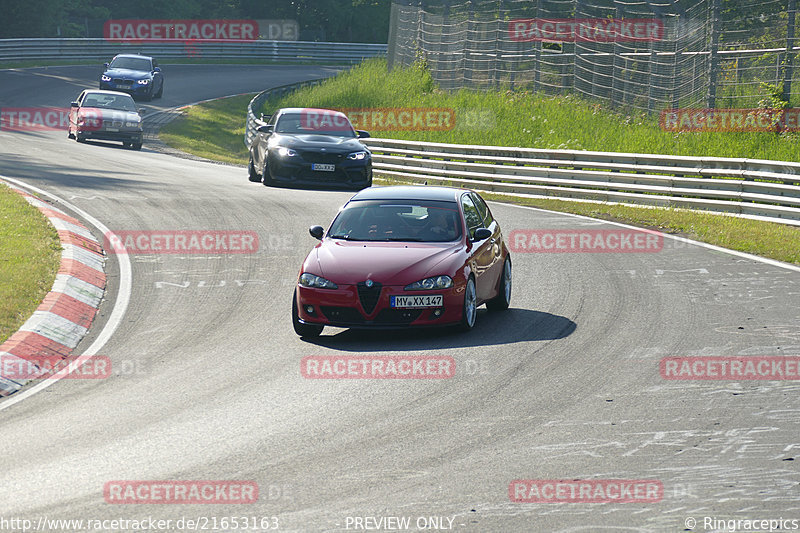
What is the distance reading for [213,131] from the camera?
4247 centimetres

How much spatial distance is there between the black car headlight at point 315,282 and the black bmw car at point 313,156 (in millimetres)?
11684

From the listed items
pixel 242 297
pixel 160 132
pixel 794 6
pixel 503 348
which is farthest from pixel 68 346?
pixel 160 132

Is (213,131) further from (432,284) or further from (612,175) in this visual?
(432,284)

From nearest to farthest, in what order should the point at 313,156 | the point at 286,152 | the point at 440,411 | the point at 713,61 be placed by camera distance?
1. the point at 440,411
2. the point at 313,156
3. the point at 286,152
4. the point at 713,61

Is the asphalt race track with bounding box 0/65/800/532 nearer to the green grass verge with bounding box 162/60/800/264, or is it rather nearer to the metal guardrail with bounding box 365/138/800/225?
the green grass verge with bounding box 162/60/800/264

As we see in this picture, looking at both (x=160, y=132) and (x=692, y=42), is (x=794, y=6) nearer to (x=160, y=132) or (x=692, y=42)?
(x=692, y=42)

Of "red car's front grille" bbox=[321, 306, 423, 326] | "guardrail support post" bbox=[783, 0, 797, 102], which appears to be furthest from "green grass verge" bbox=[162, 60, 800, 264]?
"red car's front grille" bbox=[321, 306, 423, 326]

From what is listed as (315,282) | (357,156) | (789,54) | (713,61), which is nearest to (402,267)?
(315,282)

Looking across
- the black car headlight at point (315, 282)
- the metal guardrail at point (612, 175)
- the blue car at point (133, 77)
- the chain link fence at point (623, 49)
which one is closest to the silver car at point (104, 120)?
the metal guardrail at point (612, 175)

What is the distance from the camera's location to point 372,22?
83500mm

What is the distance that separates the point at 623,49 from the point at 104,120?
15.2m

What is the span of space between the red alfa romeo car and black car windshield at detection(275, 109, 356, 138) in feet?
37.0

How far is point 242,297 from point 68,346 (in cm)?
258

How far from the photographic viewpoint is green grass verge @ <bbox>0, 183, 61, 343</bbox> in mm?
11477
